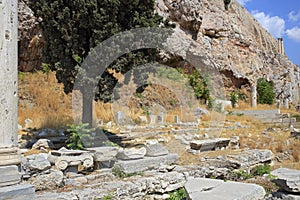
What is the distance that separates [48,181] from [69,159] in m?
0.86

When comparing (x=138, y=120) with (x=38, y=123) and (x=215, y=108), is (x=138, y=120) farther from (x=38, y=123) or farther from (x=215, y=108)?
(x=215, y=108)

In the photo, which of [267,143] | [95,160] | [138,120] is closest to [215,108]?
[138,120]

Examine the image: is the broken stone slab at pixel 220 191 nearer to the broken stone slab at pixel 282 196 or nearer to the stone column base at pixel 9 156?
the broken stone slab at pixel 282 196

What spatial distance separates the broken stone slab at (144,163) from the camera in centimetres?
633

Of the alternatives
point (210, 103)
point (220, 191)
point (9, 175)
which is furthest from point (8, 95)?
point (210, 103)

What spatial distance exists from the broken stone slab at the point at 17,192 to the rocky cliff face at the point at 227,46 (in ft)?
67.9

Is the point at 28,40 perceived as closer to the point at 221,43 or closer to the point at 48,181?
the point at 48,181

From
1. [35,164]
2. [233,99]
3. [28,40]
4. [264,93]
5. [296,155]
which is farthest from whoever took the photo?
[264,93]

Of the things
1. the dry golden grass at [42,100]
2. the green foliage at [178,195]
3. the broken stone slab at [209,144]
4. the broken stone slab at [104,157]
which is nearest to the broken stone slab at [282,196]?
the green foliage at [178,195]

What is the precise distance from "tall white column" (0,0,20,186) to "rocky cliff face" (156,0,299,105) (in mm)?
19826

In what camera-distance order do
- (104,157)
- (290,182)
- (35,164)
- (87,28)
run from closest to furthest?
(290,182) < (35,164) < (104,157) < (87,28)

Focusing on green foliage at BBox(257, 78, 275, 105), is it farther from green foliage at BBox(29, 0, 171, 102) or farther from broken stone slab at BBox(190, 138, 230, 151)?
green foliage at BBox(29, 0, 171, 102)

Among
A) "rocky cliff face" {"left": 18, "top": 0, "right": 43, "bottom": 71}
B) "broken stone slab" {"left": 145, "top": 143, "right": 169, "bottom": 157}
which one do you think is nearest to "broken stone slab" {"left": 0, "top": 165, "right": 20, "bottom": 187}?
"broken stone slab" {"left": 145, "top": 143, "right": 169, "bottom": 157}

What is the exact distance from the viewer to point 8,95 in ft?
13.9
